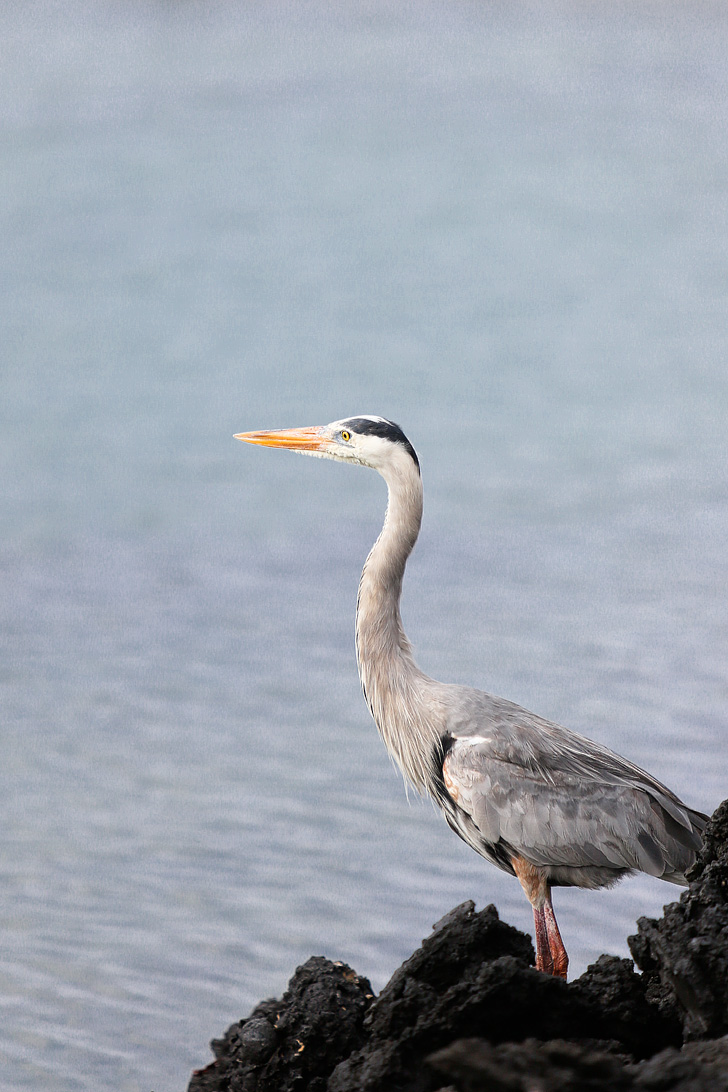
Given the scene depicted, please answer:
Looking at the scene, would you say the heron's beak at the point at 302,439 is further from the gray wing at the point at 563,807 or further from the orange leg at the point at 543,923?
the orange leg at the point at 543,923

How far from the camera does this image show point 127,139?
22312mm

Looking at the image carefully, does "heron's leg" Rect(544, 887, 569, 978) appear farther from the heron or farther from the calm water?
the calm water

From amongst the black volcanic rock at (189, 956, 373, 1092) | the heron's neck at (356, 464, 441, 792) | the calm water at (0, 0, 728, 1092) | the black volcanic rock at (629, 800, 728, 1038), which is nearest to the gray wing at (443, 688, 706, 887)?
the heron's neck at (356, 464, 441, 792)

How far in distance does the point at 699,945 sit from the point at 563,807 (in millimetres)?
1763

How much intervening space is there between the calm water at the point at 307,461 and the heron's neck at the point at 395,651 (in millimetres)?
1005

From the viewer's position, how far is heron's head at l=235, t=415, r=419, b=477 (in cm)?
554

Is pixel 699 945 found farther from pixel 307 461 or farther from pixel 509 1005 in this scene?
pixel 307 461

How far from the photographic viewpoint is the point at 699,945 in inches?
138

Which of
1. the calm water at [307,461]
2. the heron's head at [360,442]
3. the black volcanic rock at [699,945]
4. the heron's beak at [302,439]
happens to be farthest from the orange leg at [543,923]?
the heron's beak at [302,439]

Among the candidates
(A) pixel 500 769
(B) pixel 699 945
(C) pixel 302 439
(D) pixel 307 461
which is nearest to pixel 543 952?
(A) pixel 500 769

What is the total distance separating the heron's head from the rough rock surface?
6.26 ft

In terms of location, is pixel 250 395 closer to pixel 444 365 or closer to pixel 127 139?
pixel 444 365

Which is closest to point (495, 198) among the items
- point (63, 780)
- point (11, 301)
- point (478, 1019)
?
point (11, 301)

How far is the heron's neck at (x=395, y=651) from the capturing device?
18.1 feet
